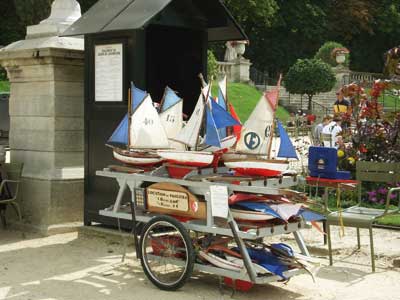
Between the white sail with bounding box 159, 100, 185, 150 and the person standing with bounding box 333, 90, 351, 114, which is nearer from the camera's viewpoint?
the white sail with bounding box 159, 100, 185, 150

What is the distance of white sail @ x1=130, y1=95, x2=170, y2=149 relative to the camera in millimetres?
6336

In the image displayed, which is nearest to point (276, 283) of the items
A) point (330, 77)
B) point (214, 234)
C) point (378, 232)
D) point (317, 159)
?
point (214, 234)

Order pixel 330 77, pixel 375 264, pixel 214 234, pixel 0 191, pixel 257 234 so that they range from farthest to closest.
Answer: pixel 330 77
pixel 0 191
pixel 375 264
pixel 214 234
pixel 257 234

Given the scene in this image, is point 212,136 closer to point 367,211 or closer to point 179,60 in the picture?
point 367,211

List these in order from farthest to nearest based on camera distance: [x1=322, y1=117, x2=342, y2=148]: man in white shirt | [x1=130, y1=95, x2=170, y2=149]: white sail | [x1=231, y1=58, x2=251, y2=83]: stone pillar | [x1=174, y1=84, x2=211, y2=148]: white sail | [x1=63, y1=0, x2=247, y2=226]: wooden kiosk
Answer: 1. [x1=231, y1=58, x2=251, y2=83]: stone pillar
2. [x1=322, y1=117, x2=342, y2=148]: man in white shirt
3. [x1=63, y1=0, x2=247, y2=226]: wooden kiosk
4. [x1=130, y1=95, x2=170, y2=149]: white sail
5. [x1=174, y1=84, x2=211, y2=148]: white sail

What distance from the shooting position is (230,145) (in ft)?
20.0

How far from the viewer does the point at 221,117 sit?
591cm

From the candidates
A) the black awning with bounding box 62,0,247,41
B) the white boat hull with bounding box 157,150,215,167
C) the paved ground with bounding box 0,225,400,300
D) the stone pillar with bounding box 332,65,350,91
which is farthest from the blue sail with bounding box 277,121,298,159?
the stone pillar with bounding box 332,65,350,91

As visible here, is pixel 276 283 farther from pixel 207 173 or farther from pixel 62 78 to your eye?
pixel 62 78

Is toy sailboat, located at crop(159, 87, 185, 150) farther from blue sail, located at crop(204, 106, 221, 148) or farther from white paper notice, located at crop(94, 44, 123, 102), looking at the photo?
white paper notice, located at crop(94, 44, 123, 102)

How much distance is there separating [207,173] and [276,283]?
113 centimetres

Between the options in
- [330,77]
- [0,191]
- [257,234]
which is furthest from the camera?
[330,77]

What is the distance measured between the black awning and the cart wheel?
2251 mm

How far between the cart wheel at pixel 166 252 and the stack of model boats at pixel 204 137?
0.51 meters
